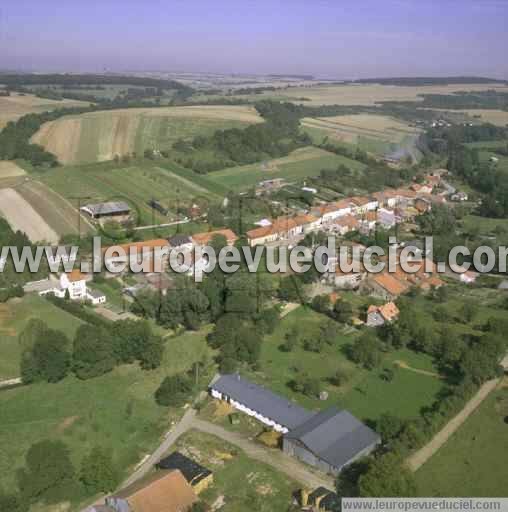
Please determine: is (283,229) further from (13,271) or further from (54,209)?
(13,271)

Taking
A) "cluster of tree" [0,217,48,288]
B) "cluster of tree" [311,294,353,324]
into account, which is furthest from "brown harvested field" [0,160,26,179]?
"cluster of tree" [311,294,353,324]

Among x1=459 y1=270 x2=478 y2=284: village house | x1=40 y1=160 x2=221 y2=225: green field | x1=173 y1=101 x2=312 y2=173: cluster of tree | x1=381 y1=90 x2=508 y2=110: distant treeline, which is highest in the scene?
x1=381 y1=90 x2=508 y2=110: distant treeline

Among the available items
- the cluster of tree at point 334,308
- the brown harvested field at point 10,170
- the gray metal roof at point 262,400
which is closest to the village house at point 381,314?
the cluster of tree at point 334,308

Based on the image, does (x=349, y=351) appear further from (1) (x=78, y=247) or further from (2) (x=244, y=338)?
(1) (x=78, y=247)

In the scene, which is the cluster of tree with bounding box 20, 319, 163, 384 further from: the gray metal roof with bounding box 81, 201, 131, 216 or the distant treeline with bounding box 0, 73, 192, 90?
the distant treeline with bounding box 0, 73, 192, 90

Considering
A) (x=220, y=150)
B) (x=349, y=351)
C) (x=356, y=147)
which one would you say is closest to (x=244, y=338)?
(x=349, y=351)

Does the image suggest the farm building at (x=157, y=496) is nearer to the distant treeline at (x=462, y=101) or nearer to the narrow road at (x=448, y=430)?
the narrow road at (x=448, y=430)
